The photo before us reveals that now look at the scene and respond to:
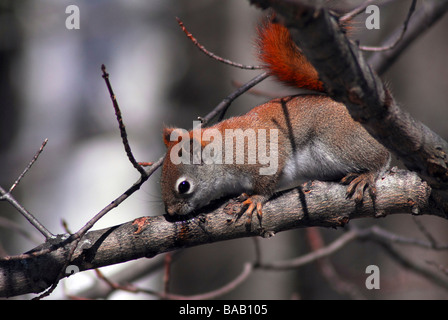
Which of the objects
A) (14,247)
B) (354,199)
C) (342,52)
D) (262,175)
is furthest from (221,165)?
(14,247)

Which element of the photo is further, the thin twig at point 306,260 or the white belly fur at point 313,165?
the thin twig at point 306,260

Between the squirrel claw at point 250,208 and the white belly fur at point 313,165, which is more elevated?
the white belly fur at point 313,165

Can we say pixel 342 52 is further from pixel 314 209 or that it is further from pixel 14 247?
pixel 14 247

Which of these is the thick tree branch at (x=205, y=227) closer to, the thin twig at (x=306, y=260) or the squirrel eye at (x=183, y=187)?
the squirrel eye at (x=183, y=187)

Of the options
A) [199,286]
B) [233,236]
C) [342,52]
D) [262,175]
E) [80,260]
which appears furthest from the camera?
[199,286]

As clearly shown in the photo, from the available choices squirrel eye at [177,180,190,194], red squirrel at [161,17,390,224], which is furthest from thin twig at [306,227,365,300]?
squirrel eye at [177,180,190,194]

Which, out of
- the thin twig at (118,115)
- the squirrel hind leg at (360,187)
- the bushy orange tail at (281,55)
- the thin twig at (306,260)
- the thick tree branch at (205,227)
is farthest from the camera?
the thin twig at (306,260)

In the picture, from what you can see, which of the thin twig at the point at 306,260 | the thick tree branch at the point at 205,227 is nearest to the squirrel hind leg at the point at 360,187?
the thick tree branch at the point at 205,227
